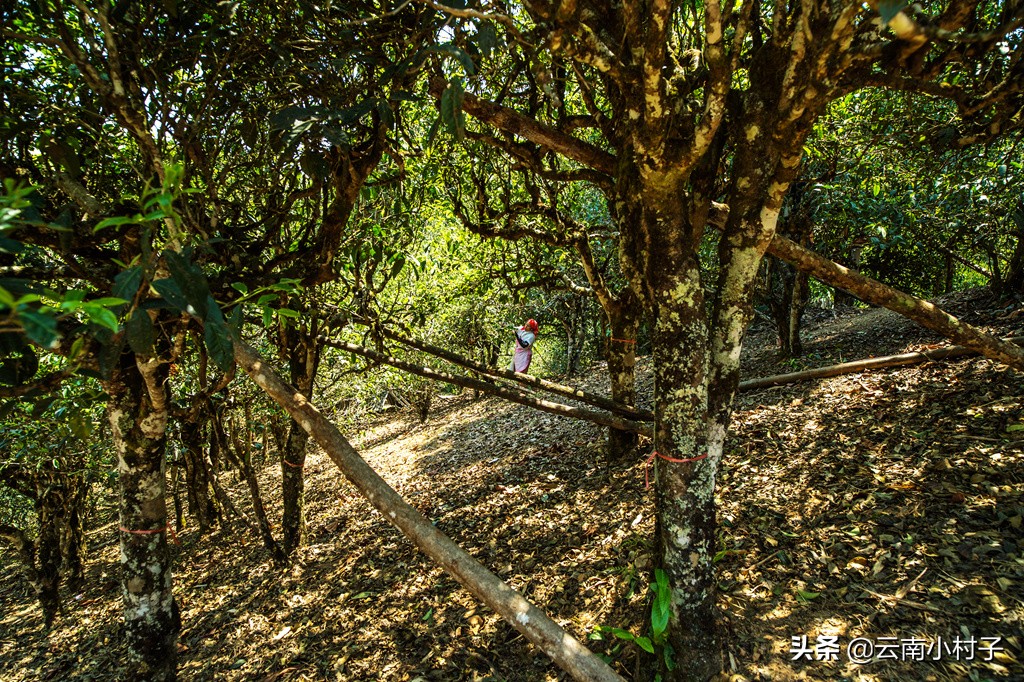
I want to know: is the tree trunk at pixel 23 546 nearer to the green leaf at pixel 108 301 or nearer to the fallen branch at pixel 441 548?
the fallen branch at pixel 441 548

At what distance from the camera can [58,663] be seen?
5.32 m

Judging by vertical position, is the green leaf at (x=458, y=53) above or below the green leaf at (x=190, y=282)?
above

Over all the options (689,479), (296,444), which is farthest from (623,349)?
(296,444)

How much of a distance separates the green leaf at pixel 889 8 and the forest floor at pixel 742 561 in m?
2.96

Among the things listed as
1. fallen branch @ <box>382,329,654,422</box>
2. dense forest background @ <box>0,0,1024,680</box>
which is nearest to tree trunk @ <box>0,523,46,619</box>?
dense forest background @ <box>0,0,1024,680</box>

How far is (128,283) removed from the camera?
4.40ft

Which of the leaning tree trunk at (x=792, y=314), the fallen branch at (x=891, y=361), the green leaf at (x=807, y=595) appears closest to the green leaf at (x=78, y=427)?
the green leaf at (x=807, y=595)

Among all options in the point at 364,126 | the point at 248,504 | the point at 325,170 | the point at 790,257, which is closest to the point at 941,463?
the point at 790,257

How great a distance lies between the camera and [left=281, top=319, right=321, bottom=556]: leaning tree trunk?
17.6 feet

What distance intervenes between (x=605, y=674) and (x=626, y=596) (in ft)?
5.18

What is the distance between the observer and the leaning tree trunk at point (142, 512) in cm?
341

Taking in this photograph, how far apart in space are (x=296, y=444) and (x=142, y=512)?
7.76 feet

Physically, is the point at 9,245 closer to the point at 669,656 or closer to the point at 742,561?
the point at 669,656

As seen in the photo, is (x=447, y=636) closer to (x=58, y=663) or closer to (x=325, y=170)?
(x=325, y=170)
